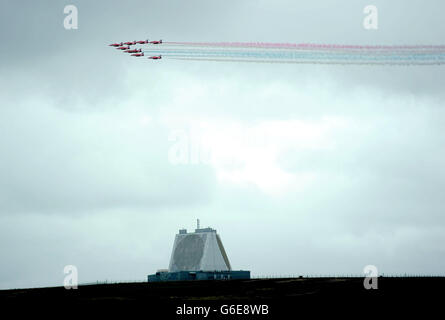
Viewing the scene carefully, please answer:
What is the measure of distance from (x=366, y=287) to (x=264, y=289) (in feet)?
93.4
